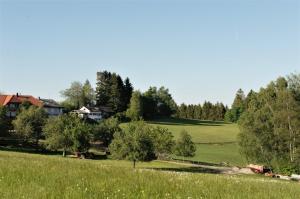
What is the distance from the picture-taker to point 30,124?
11019 cm

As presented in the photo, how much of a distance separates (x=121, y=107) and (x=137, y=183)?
174 meters

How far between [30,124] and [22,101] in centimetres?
5337

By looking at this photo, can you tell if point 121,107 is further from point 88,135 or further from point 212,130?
point 88,135

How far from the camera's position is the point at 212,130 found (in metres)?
162

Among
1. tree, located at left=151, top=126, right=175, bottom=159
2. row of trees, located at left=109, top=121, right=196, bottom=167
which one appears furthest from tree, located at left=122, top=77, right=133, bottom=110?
row of trees, located at left=109, top=121, right=196, bottom=167

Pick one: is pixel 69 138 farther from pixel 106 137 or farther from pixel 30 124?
pixel 30 124

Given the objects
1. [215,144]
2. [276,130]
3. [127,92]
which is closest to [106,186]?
[276,130]

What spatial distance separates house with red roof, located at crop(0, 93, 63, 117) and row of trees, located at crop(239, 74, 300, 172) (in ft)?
280

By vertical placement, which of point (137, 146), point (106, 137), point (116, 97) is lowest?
point (137, 146)

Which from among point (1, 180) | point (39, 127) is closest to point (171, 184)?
point (1, 180)

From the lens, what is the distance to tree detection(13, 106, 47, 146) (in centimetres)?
10893

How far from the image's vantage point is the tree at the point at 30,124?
10893 cm

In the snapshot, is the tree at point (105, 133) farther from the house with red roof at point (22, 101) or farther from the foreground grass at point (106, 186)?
the foreground grass at point (106, 186)

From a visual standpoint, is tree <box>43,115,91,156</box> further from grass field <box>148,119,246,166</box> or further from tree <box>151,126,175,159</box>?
grass field <box>148,119,246,166</box>
